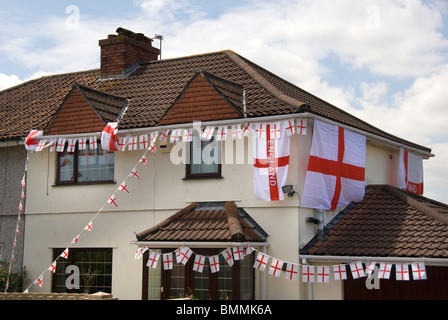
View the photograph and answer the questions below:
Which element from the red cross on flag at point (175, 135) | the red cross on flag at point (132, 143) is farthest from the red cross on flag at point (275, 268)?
the red cross on flag at point (132, 143)

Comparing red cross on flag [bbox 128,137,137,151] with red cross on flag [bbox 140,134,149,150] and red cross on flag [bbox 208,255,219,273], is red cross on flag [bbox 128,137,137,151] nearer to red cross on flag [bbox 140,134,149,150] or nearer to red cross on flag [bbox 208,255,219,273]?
red cross on flag [bbox 140,134,149,150]

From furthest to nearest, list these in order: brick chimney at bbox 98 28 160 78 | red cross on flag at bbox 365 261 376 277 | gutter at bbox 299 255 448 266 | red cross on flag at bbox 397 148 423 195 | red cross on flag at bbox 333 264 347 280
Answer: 1. brick chimney at bbox 98 28 160 78
2. red cross on flag at bbox 397 148 423 195
3. red cross on flag at bbox 333 264 347 280
4. red cross on flag at bbox 365 261 376 277
5. gutter at bbox 299 255 448 266

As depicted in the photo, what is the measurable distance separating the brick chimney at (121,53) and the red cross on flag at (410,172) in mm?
8681

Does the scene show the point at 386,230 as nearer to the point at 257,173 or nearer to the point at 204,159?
the point at 257,173

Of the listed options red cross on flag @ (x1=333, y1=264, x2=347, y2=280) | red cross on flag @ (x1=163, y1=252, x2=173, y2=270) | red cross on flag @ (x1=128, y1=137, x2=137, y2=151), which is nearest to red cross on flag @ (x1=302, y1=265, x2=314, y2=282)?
red cross on flag @ (x1=333, y1=264, x2=347, y2=280)

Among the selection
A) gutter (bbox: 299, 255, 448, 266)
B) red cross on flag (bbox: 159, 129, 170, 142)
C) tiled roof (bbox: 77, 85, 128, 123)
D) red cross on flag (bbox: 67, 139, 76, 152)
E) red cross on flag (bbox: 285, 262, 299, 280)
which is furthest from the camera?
tiled roof (bbox: 77, 85, 128, 123)

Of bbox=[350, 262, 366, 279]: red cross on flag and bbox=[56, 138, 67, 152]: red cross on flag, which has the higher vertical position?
bbox=[56, 138, 67, 152]: red cross on flag

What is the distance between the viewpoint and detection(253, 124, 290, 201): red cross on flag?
53.4 ft

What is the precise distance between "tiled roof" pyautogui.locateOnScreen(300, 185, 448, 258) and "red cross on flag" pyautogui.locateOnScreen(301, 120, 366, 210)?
0.48 m

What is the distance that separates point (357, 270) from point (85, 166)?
26.1 ft

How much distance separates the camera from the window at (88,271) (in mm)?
18344
